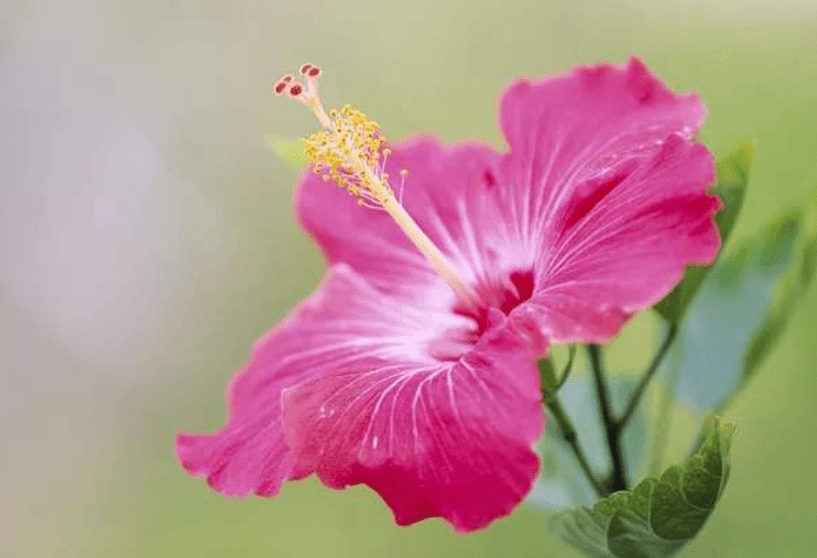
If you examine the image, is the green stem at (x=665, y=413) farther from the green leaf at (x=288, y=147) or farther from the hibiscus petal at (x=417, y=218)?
the green leaf at (x=288, y=147)

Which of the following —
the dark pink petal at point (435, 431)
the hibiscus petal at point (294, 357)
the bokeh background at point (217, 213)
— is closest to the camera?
the dark pink petal at point (435, 431)

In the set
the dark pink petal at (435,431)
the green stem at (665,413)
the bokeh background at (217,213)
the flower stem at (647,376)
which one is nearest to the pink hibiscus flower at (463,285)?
the dark pink petal at (435,431)

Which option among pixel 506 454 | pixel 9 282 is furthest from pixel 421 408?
pixel 9 282

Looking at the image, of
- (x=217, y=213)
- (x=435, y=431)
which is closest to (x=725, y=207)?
(x=435, y=431)

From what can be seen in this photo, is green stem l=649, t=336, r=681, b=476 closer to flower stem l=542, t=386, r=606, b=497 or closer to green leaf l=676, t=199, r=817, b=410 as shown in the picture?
green leaf l=676, t=199, r=817, b=410

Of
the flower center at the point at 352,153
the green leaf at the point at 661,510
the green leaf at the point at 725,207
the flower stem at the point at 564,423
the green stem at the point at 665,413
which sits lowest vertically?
the green stem at the point at 665,413
